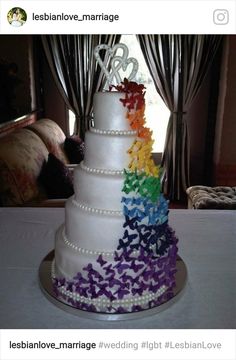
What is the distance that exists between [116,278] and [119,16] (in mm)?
506

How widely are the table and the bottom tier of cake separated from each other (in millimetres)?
35

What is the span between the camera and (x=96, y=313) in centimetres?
65

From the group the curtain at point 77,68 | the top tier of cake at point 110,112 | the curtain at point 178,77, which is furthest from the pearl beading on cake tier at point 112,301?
the curtain at point 77,68

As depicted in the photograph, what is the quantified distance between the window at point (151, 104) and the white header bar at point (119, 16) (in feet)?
7.66

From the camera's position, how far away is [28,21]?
2.27 feet

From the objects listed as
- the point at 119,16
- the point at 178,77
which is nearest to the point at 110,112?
the point at 119,16

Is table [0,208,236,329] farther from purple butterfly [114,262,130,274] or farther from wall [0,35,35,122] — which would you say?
wall [0,35,35,122]

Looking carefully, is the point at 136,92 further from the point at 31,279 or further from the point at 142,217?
the point at 31,279

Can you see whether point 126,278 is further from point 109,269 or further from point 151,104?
point 151,104

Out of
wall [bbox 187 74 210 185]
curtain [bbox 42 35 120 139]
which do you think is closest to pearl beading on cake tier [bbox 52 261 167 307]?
curtain [bbox 42 35 120 139]

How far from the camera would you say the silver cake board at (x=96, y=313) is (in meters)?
0.65

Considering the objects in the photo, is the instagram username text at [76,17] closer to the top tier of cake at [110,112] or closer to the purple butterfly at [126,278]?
the top tier of cake at [110,112]

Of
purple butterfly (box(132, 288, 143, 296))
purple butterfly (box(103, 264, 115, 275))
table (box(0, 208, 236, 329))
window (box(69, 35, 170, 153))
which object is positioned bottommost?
table (box(0, 208, 236, 329))

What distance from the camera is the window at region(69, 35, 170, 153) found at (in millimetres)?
3008
